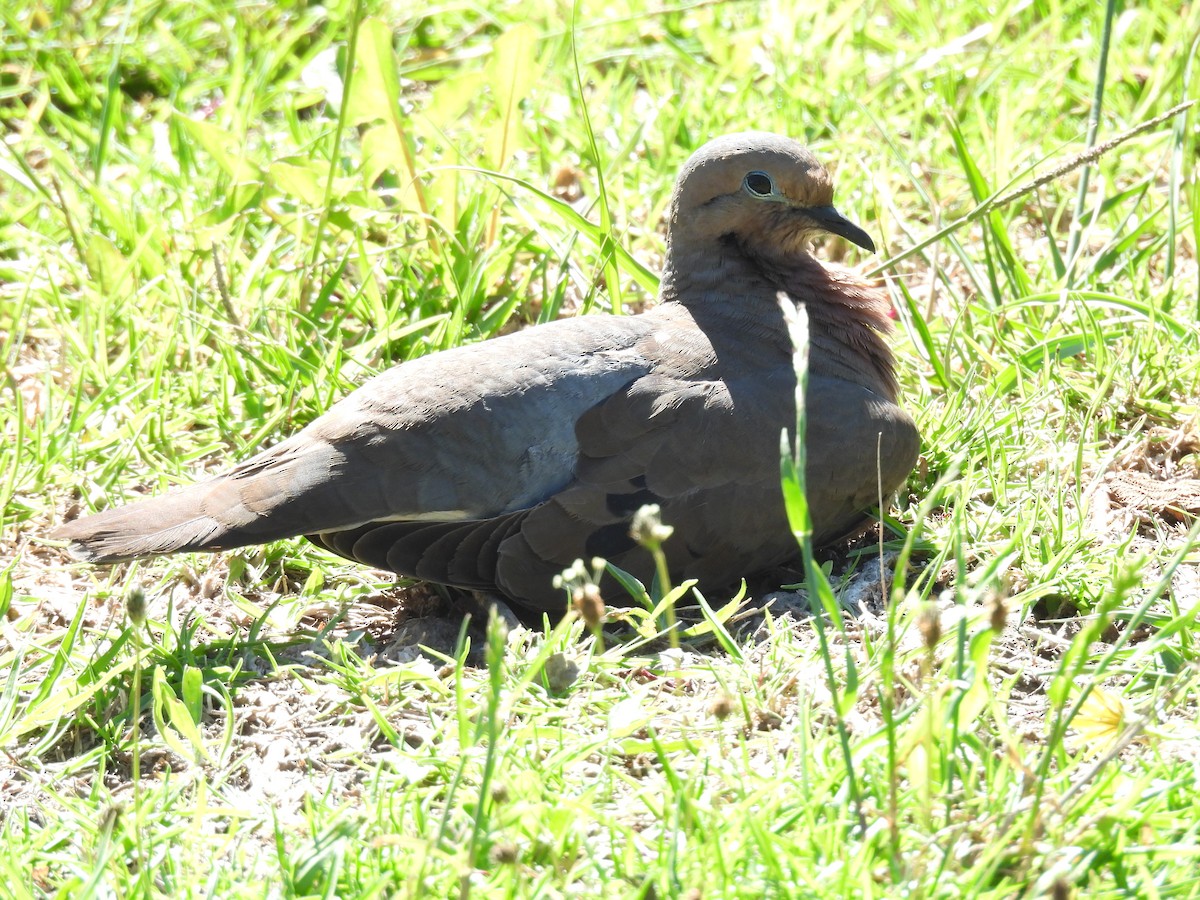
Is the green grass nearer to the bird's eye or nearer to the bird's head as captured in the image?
the bird's head

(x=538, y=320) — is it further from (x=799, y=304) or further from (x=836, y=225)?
(x=836, y=225)

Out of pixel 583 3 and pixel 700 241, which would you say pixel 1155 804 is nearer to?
pixel 700 241

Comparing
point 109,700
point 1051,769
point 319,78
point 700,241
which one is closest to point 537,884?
point 1051,769

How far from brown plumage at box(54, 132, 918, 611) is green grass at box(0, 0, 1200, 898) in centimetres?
22

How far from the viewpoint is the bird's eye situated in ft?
12.8

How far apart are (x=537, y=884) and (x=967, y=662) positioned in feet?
2.93

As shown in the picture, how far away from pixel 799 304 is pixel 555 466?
3.03ft

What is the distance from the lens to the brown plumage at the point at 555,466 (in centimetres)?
343

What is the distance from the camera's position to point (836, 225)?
12.8 feet

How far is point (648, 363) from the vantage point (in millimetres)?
3703

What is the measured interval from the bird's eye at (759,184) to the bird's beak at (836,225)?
0.41 ft

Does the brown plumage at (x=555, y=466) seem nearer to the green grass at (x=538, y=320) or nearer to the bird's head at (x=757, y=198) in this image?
the green grass at (x=538, y=320)

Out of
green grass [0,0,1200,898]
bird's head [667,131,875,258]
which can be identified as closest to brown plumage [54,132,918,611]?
green grass [0,0,1200,898]

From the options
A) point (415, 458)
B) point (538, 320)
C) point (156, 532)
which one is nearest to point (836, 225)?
point (538, 320)
